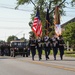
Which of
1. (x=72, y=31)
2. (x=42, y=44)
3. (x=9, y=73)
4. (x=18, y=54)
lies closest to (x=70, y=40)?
(x=72, y=31)

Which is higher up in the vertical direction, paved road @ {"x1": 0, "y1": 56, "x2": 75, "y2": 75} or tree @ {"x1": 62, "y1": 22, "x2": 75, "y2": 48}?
tree @ {"x1": 62, "y1": 22, "x2": 75, "y2": 48}

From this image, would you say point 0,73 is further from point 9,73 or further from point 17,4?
point 17,4

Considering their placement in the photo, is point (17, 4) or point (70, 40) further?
point (70, 40)

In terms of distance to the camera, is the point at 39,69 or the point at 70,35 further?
the point at 70,35

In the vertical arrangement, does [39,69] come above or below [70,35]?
below

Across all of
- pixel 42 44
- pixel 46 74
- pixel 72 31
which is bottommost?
pixel 46 74

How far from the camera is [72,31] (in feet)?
262

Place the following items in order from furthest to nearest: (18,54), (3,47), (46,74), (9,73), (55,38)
Answer: (3,47) < (18,54) < (55,38) < (9,73) < (46,74)

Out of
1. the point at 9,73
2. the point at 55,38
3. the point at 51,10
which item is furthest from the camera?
the point at 51,10

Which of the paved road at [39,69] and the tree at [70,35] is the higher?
the tree at [70,35]

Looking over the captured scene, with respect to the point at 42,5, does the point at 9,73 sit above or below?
below

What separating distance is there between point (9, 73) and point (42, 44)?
10669mm

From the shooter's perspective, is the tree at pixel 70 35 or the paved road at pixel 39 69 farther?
the tree at pixel 70 35

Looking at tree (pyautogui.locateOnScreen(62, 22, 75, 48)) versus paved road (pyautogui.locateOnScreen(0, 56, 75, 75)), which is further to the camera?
tree (pyautogui.locateOnScreen(62, 22, 75, 48))
